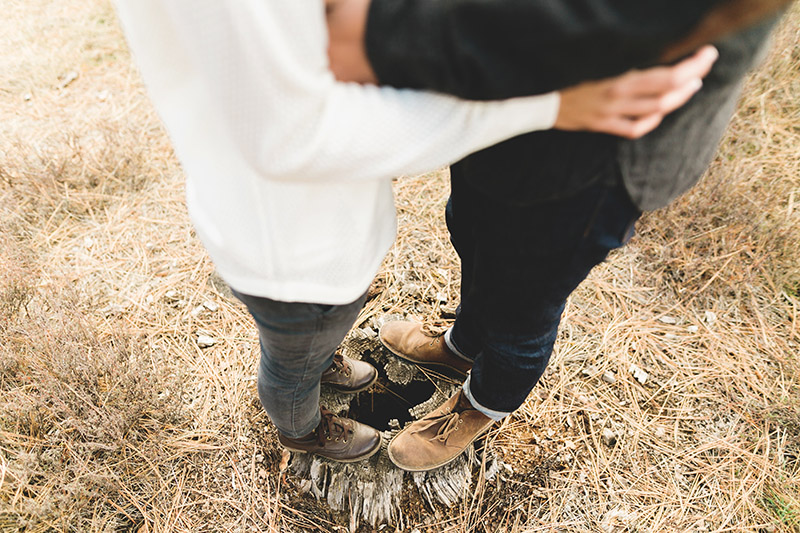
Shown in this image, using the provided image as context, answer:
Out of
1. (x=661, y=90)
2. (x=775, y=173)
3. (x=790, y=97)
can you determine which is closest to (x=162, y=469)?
(x=661, y=90)

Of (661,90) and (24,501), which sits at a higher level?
(661,90)

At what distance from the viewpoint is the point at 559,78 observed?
0.50m

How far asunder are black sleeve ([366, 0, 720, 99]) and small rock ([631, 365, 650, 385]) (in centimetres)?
151

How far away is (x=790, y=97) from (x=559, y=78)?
114 inches

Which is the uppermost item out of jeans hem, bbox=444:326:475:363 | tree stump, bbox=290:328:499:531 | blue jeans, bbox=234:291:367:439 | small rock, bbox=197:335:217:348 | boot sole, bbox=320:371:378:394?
blue jeans, bbox=234:291:367:439

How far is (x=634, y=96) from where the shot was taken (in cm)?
56

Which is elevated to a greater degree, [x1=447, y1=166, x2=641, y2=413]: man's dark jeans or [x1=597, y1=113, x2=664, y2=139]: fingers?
[x1=597, y1=113, x2=664, y2=139]: fingers

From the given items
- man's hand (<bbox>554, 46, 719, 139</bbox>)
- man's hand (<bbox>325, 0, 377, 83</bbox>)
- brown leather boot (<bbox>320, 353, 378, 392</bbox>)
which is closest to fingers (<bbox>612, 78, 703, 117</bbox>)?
man's hand (<bbox>554, 46, 719, 139</bbox>)

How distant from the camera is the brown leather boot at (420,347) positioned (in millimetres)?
1619

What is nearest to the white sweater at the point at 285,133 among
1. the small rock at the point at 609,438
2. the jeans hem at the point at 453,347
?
the jeans hem at the point at 453,347

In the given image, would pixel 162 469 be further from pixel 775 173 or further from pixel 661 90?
pixel 775 173

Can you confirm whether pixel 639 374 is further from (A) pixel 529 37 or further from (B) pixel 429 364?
(A) pixel 529 37

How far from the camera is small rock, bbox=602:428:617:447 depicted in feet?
5.19

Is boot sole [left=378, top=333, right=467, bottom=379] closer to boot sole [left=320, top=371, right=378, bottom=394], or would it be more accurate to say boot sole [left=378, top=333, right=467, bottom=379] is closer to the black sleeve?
boot sole [left=320, top=371, right=378, bottom=394]
